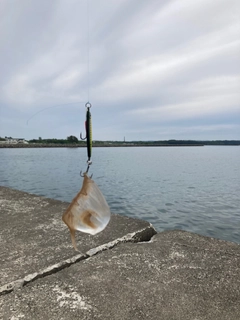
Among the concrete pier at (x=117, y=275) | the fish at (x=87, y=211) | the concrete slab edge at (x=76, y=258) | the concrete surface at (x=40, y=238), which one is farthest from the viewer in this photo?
the concrete surface at (x=40, y=238)

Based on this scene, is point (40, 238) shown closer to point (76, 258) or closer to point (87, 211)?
point (76, 258)

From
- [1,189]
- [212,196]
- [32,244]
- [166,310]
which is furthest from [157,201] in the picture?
[166,310]

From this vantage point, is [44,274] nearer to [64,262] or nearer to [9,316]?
[64,262]

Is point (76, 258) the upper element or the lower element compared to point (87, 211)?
lower

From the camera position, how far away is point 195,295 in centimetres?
212

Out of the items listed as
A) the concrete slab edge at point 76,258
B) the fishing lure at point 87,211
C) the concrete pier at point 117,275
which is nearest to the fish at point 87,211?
the fishing lure at point 87,211

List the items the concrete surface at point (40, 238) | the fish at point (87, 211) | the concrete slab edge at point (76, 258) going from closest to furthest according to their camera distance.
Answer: the fish at point (87, 211) < the concrete slab edge at point (76, 258) < the concrete surface at point (40, 238)

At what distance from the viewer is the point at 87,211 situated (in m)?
1.57

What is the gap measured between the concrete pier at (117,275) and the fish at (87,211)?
760 mm

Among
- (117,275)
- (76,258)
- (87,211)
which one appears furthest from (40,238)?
(87,211)

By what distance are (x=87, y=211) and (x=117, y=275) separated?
113cm

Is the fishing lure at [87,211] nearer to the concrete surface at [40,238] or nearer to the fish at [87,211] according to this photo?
the fish at [87,211]

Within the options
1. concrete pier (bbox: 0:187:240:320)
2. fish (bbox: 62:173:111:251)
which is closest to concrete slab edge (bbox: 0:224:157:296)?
concrete pier (bbox: 0:187:240:320)

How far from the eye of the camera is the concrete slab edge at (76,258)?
7.22 feet
